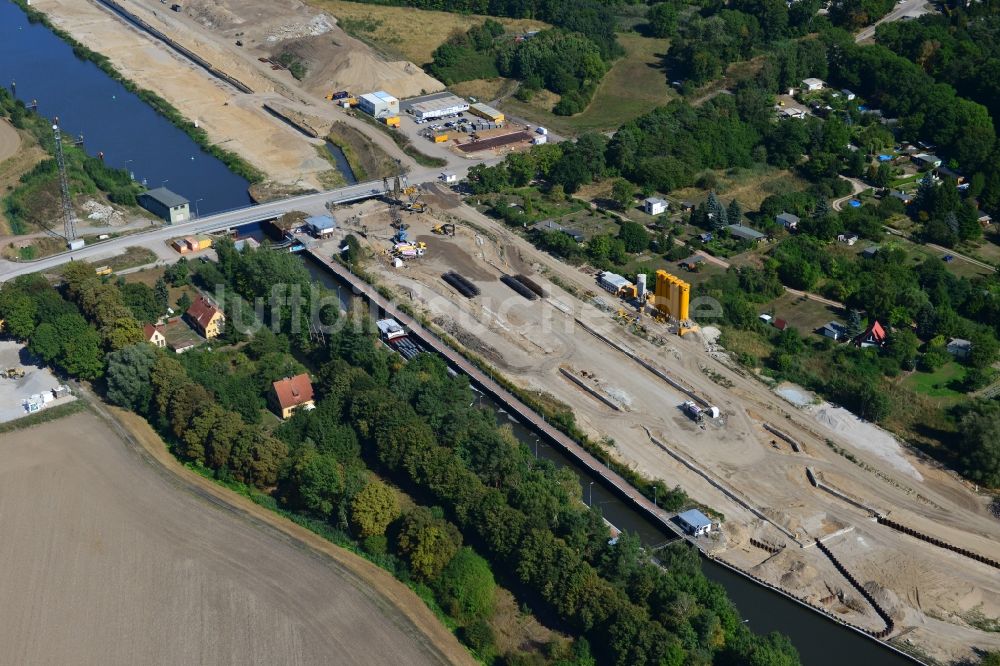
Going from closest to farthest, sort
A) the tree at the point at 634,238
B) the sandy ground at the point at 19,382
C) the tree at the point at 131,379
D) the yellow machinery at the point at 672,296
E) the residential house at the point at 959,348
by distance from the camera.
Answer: the tree at the point at 131,379
the sandy ground at the point at 19,382
the residential house at the point at 959,348
the yellow machinery at the point at 672,296
the tree at the point at 634,238

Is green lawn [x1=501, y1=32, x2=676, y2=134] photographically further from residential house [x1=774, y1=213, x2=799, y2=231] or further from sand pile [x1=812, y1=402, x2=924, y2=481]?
sand pile [x1=812, y1=402, x2=924, y2=481]

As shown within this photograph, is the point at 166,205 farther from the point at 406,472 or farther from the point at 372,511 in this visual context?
the point at 372,511

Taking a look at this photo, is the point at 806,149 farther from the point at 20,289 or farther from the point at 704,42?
the point at 20,289

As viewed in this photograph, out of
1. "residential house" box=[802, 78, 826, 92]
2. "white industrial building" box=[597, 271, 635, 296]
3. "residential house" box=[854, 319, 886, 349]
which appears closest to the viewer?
"residential house" box=[854, 319, 886, 349]

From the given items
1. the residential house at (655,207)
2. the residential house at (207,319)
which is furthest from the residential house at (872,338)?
the residential house at (207,319)

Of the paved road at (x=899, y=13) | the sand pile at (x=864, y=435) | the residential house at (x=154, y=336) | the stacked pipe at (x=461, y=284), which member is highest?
the residential house at (x=154, y=336)

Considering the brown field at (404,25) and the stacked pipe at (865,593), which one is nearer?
the stacked pipe at (865,593)

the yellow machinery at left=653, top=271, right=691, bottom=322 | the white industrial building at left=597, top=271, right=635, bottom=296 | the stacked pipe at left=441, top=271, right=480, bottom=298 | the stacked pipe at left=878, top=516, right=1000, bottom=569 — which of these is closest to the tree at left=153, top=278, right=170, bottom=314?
the stacked pipe at left=441, top=271, right=480, bottom=298

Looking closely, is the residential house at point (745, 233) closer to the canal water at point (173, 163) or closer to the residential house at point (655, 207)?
the residential house at point (655, 207)
